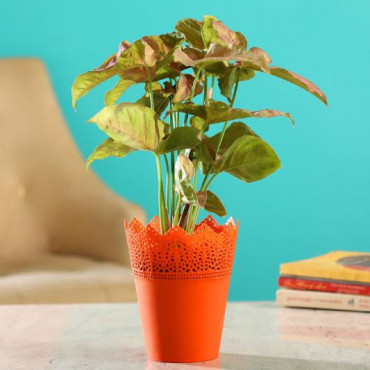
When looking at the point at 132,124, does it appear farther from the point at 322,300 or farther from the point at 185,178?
the point at 322,300

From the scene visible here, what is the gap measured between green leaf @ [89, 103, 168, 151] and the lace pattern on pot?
0.33ft

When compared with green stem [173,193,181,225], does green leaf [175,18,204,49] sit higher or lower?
higher

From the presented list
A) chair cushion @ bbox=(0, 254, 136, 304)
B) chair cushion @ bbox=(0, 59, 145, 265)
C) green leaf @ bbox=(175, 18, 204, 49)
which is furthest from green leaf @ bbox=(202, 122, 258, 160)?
chair cushion @ bbox=(0, 59, 145, 265)

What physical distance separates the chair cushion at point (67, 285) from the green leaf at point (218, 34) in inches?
38.0

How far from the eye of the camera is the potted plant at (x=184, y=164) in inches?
31.1

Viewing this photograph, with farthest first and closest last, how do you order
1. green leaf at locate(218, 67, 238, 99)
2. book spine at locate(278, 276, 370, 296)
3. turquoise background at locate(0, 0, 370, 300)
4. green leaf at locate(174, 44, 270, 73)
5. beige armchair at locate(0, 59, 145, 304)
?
turquoise background at locate(0, 0, 370, 300), beige armchair at locate(0, 59, 145, 304), book spine at locate(278, 276, 370, 296), green leaf at locate(218, 67, 238, 99), green leaf at locate(174, 44, 270, 73)

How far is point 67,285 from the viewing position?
5.55 feet

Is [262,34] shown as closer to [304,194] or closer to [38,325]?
[304,194]

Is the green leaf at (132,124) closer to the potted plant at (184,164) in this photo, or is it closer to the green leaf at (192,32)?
the potted plant at (184,164)

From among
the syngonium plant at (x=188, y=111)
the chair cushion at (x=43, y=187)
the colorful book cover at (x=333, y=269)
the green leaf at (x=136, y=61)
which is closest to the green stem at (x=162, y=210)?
the syngonium plant at (x=188, y=111)

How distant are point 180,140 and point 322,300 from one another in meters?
0.50

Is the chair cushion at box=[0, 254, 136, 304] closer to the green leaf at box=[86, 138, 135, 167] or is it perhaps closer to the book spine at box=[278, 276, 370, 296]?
the book spine at box=[278, 276, 370, 296]

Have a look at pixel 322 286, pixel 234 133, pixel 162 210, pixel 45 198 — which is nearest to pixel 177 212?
pixel 162 210

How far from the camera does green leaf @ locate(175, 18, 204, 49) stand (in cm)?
85
